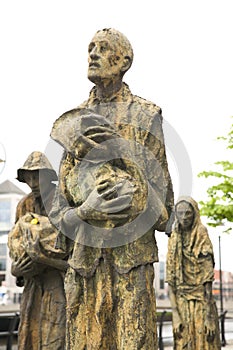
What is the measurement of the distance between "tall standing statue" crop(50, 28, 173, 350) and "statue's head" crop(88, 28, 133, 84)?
293 millimetres

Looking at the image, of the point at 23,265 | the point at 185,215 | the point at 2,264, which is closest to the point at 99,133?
the point at 23,265

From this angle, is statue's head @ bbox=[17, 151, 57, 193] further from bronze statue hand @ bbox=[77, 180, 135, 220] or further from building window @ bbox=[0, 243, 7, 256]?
building window @ bbox=[0, 243, 7, 256]

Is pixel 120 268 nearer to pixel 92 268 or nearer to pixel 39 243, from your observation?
pixel 92 268

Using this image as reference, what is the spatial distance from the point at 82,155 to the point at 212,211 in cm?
1865

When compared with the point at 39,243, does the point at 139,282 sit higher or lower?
lower

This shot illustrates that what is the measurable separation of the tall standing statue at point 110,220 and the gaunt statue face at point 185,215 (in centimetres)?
602

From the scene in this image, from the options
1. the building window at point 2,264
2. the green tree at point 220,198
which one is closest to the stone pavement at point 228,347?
the green tree at point 220,198

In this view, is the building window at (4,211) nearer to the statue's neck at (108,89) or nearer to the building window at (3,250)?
the building window at (3,250)

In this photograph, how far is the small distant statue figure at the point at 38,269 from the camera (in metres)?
7.10

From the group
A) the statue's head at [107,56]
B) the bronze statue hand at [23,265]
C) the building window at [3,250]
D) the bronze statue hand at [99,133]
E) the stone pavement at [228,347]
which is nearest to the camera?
the bronze statue hand at [99,133]

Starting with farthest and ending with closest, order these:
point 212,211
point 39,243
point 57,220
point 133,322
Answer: point 212,211, point 39,243, point 57,220, point 133,322

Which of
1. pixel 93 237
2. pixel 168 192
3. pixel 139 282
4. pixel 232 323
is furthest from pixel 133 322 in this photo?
pixel 232 323

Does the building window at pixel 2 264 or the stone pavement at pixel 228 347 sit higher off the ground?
the building window at pixel 2 264

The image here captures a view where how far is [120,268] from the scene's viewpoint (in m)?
4.80
